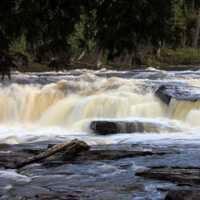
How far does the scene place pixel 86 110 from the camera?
22172 millimetres

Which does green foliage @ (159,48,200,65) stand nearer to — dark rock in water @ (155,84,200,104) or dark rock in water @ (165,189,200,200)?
dark rock in water @ (155,84,200,104)

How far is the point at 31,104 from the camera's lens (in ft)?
79.7

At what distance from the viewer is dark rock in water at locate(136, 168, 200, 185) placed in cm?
1024

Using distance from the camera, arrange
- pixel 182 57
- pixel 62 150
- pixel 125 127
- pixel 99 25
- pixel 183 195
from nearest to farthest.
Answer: pixel 99 25 < pixel 183 195 < pixel 62 150 < pixel 125 127 < pixel 182 57

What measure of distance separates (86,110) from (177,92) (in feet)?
11.8

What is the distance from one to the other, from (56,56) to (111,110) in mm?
16322

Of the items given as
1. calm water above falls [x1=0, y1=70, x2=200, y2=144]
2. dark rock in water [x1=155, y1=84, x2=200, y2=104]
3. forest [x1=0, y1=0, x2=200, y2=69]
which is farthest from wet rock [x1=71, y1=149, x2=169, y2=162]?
dark rock in water [x1=155, y1=84, x2=200, y2=104]

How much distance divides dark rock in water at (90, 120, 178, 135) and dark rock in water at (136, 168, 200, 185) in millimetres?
6800

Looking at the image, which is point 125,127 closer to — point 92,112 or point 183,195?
point 92,112

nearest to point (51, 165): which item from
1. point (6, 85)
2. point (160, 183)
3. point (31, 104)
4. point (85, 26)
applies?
point (160, 183)

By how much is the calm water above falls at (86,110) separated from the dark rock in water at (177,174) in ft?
16.8

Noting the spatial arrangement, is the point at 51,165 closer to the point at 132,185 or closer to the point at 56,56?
the point at 132,185

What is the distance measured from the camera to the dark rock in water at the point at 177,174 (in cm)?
1024

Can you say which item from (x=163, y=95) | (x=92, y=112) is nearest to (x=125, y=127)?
(x=92, y=112)
